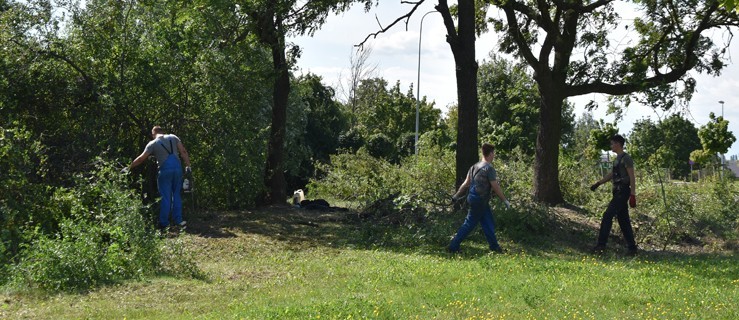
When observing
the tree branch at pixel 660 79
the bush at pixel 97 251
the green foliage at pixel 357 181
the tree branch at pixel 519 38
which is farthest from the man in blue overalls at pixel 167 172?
the tree branch at pixel 660 79

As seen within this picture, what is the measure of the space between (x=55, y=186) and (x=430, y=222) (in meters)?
6.09

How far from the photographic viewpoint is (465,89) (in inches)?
601

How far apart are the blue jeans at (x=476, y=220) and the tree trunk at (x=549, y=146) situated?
6756 millimetres

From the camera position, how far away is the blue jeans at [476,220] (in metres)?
11.5

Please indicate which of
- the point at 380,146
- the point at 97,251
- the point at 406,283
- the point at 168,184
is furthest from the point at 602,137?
the point at 97,251

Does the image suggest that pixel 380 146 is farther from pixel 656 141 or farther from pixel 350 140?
pixel 656 141

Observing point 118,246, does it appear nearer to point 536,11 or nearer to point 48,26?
point 48,26

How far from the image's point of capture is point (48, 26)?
14.2 m

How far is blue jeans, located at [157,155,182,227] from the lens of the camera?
479 inches

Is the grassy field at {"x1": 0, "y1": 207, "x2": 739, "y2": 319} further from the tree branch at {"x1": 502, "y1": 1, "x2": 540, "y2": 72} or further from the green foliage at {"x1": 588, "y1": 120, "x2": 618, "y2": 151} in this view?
the green foliage at {"x1": 588, "y1": 120, "x2": 618, "y2": 151}

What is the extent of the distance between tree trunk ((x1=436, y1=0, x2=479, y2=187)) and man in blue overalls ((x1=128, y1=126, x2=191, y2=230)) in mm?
5532

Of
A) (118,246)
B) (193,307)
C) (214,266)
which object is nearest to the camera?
(193,307)

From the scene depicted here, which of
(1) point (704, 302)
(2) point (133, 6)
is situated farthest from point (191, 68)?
(1) point (704, 302)

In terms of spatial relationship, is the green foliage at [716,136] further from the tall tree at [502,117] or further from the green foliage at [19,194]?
the green foliage at [19,194]
